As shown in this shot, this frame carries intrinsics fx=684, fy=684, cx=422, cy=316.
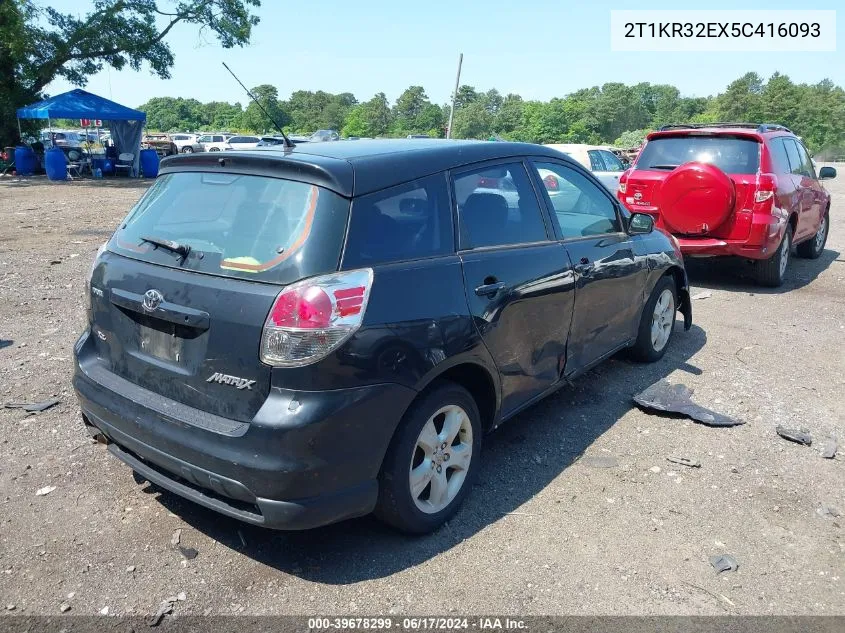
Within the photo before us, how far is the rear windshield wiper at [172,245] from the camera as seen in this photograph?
303 centimetres

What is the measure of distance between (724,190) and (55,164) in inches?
895

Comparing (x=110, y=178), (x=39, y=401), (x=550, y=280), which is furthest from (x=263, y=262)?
(x=110, y=178)

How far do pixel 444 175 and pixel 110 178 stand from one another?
25864mm

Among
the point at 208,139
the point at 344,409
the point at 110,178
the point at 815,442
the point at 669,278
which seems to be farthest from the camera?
the point at 208,139

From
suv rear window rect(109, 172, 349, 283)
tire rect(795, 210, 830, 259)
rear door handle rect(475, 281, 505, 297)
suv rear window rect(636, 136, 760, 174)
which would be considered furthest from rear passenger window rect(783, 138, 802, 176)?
suv rear window rect(109, 172, 349, 283)

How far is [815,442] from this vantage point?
430 centimetres

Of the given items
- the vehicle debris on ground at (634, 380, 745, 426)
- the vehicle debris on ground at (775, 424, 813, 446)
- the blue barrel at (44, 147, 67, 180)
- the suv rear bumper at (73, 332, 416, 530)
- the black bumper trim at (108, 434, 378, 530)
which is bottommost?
the vehicle debris on ground at (775, 424, 813, 446)

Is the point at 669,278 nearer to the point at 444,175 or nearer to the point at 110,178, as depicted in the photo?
the point at 444,175

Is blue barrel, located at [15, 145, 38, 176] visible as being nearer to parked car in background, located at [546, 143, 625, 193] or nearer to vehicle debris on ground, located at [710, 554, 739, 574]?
parked car in background, located at [546, 143, 625, 193]

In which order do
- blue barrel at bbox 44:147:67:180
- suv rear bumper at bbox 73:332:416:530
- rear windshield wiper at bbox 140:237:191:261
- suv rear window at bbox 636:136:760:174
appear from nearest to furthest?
suv rear bumper at bbox 73:332:416:530
rear windshield wiper at bbox 140:237:191:261
suv rear window at bbox 636:136:760:174
blue barrel at bbox 44:147:67:180

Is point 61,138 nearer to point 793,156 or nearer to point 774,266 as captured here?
point 793,156

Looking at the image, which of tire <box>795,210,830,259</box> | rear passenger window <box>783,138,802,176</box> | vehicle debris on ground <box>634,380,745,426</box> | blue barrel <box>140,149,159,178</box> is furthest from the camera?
blue barrel <box>140,149,159,178</box>

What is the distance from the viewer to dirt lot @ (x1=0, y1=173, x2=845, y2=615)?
282 cm

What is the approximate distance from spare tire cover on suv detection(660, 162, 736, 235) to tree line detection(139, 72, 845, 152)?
53.9 metres
